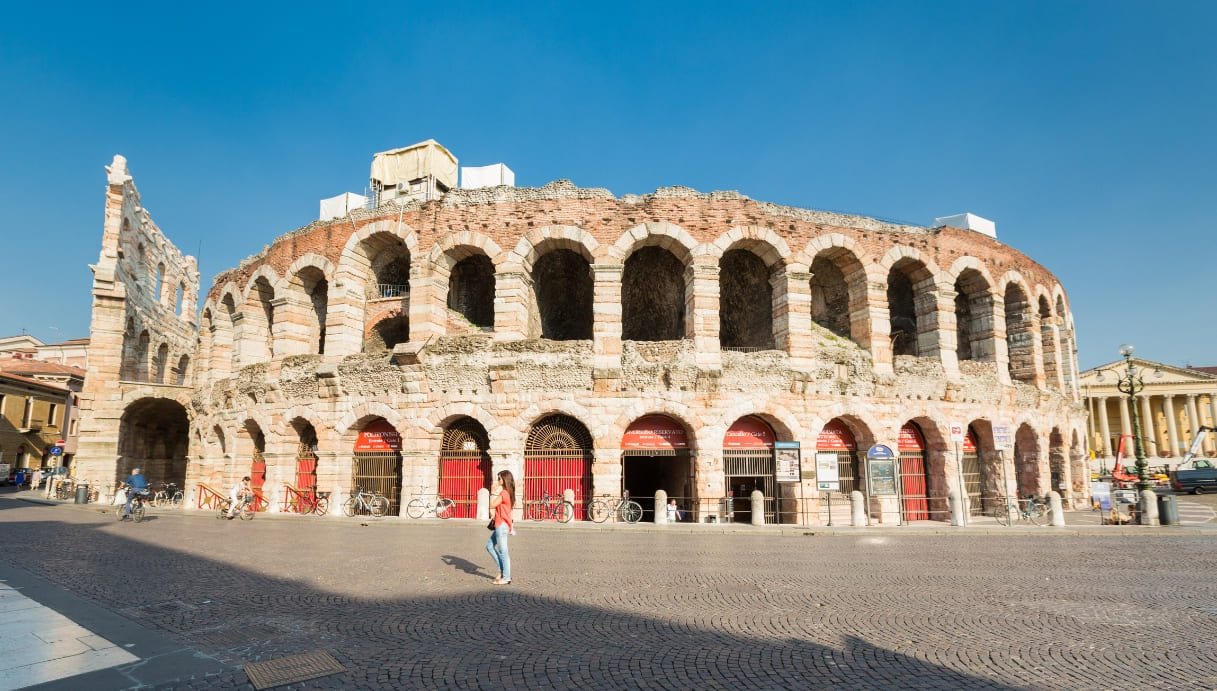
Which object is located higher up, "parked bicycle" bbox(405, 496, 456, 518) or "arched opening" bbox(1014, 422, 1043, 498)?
"arched opening" bbox(1014, 422, 1043, 498)

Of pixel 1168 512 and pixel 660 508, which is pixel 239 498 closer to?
pixel 660 508

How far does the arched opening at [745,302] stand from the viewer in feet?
68.3

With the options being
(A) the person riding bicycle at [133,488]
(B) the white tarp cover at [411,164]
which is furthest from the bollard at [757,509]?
(B) the white tarp cover at [411,164]

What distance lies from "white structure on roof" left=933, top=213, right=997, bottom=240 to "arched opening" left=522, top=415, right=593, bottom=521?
55.0ft

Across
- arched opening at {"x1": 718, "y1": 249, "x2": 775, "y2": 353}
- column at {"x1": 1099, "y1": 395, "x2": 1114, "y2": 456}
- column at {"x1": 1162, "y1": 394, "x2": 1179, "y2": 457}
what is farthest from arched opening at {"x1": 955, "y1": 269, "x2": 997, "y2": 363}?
column at {"x1": 1162, "y1": 394, "x2": 1179, "y2": 457}

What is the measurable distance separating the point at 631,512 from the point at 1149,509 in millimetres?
12914

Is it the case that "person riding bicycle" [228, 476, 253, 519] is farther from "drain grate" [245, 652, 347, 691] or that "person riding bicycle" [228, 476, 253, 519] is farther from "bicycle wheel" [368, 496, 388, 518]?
"drain grate" [245, 652, 347, 691]

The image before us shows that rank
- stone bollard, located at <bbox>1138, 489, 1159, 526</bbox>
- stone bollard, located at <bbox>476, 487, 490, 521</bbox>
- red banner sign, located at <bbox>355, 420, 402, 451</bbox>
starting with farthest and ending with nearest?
red banner sign, located at <bbox>355, 420, 402, 451</bbox> < stone bollard, located at <bbox>476, 487, 490, 521</bbox> < stone bollard, located at <bbox>1138, 489, 1159, 526</bbox>

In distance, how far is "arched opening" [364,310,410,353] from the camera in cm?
2053

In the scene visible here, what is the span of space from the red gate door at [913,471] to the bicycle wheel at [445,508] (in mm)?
13751

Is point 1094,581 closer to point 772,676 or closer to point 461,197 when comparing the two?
point 772,676

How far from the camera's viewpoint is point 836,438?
18.6 m

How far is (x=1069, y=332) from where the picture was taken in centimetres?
2673

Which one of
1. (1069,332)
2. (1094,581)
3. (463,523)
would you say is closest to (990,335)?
(1069,332)
